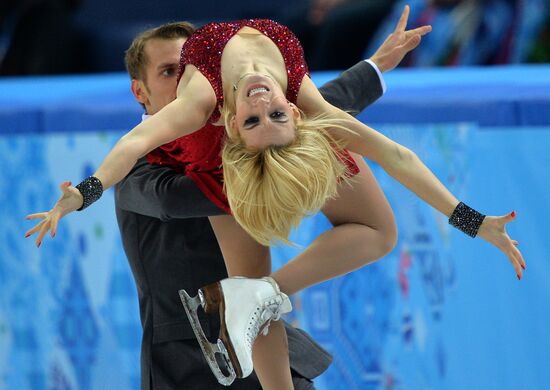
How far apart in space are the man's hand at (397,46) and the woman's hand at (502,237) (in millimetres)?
673

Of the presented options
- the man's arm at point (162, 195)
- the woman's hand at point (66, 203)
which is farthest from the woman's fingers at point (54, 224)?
the man's arm at point (162, 195)

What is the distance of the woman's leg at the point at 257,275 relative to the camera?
2.71 m

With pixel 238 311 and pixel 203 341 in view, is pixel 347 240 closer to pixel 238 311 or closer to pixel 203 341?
pixel 238 311

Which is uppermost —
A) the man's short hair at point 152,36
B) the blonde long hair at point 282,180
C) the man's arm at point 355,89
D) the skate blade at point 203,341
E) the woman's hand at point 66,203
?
the man's short hair at point 152,36

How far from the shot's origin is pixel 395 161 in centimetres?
263

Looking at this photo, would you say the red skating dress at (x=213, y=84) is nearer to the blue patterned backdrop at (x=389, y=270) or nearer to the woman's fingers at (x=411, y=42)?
the woman's fingers at (x=411, y=42)

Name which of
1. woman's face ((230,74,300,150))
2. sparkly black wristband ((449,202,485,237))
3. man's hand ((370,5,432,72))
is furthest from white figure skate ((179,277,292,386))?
man's hand ((370,5,432,72))

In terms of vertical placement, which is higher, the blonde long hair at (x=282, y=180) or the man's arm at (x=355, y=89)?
the man's arm at (x=355, y=89)

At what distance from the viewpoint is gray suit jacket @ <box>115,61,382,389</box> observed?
2891 mm

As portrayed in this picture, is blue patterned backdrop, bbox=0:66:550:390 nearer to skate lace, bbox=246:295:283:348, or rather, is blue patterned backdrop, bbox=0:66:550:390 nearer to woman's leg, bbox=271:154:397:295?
woman's leg, bbox=271:154:397:295

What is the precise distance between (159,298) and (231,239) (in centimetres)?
30

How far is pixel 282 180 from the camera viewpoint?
2615 mm

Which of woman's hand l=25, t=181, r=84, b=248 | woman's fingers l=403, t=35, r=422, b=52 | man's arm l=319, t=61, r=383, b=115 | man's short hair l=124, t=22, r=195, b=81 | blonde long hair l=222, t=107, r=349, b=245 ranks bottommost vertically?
woman's hand l=25, t=181, r=84, b=248

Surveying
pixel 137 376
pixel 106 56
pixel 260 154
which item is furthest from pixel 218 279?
pixel 106 56
